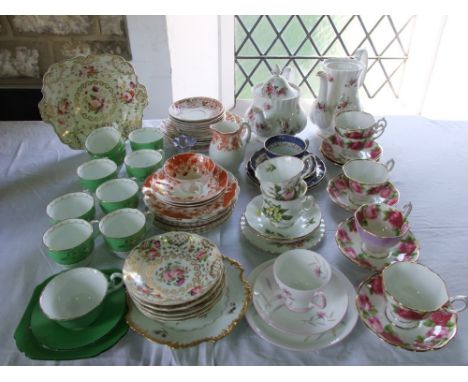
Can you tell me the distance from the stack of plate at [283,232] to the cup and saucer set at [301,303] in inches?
2.4

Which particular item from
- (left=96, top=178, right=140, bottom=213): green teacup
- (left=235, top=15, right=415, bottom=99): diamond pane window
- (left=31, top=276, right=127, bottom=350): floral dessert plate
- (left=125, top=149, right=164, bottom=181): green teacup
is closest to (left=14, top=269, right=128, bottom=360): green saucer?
(left=31, top=276, right=127, bottom=350): floral dessert plate

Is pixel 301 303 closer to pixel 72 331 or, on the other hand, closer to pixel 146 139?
pixel 72 331

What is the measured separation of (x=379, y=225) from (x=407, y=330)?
8.0 inches

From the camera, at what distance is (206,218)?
80 centimetres

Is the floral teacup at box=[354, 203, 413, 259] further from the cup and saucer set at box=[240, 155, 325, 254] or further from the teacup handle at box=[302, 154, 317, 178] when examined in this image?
the teacup handle at box=[302, 154, 317, 178]

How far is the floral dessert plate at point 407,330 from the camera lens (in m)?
0.60

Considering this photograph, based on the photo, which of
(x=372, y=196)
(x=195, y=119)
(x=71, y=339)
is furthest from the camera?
(x=195, y=119)

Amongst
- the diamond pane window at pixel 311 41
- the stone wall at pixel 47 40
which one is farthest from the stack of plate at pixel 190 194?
the diamond pane window at pixel 311 41

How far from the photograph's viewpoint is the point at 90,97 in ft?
3.55

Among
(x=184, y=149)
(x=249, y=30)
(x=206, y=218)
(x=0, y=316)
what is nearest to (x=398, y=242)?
(x=206, y=218)

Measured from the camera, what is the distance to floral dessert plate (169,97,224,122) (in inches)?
42.9

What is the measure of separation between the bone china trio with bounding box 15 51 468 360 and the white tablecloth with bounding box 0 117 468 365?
2cm

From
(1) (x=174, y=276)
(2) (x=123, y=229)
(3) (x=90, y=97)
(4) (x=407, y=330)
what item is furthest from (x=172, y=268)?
(3) (x=90, y=97)

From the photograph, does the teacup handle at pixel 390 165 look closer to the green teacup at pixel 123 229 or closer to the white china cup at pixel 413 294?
the white china cup at pixel 413 294
